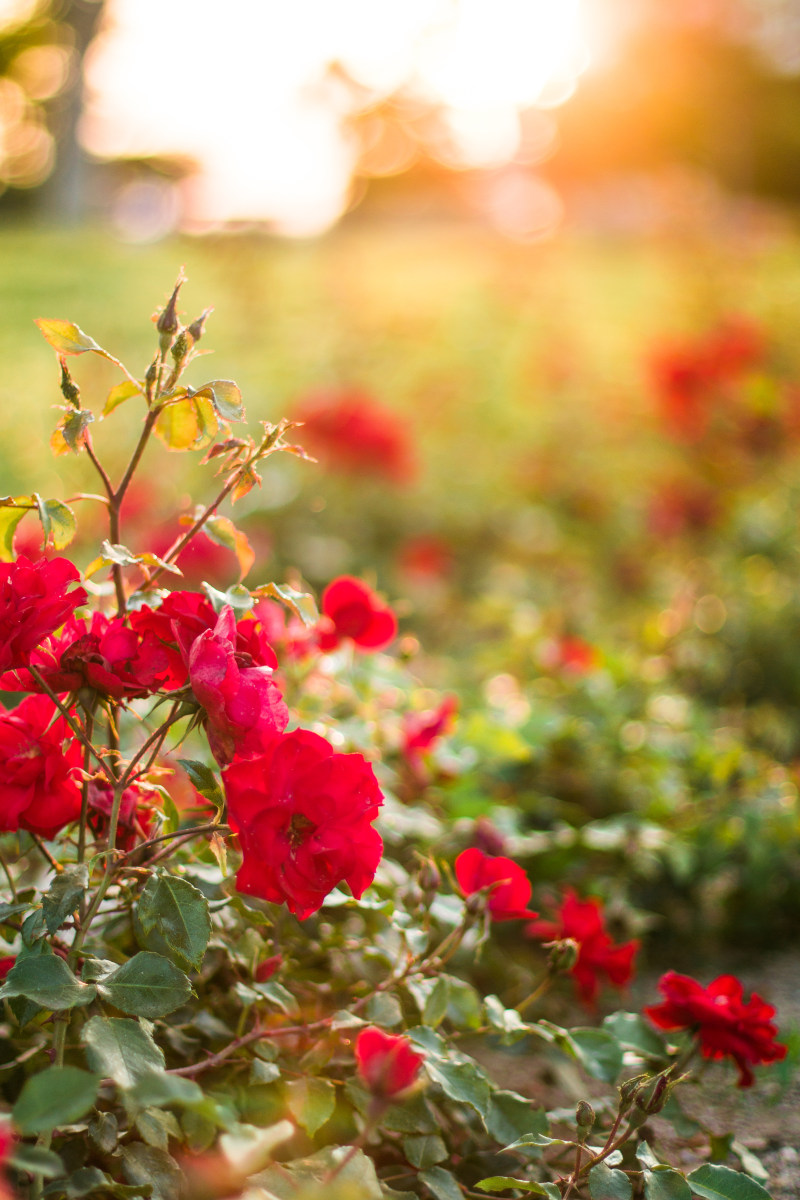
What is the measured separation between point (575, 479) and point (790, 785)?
254 centimetres

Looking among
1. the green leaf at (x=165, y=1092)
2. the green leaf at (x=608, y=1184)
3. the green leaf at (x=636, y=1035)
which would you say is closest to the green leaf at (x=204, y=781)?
the green leaf at (x=165, y=1092)

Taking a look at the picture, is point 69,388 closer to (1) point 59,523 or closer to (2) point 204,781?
(1) point 59,523

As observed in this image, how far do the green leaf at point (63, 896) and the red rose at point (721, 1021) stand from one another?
57 centimetres

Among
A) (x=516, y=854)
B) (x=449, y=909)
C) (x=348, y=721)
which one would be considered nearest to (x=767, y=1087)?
(x=516, y=854)

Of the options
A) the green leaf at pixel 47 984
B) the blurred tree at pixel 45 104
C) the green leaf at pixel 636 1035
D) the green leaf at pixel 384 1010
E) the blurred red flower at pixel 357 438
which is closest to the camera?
the green leaf at pixel 47 984

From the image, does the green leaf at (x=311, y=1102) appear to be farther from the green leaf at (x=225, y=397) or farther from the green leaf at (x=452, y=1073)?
the green leaf at (x=225, y=397)

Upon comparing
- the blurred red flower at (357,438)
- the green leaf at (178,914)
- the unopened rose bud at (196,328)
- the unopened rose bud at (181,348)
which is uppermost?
the blurred red flower at (357,438)

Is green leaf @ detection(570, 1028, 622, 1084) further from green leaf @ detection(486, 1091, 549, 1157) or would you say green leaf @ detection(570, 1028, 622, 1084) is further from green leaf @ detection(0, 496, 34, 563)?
green leaf @ detection(0, 496, 34, 563)

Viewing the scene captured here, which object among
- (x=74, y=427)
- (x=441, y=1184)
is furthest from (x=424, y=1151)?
(x=74, y=427)

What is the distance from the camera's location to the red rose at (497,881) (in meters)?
0.92

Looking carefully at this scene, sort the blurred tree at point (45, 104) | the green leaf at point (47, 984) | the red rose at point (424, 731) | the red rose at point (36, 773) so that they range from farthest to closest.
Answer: the blurred tree at point (45, 104) < the red rose at point (424, 731) < the red rose at point (36, 773) < the green leaf at point (47, 984)

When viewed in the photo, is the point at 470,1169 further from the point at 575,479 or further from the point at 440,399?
the point at 440,399

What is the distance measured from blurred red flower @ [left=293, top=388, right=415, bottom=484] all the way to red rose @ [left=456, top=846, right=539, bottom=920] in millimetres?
2513

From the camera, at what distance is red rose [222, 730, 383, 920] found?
684 mm
